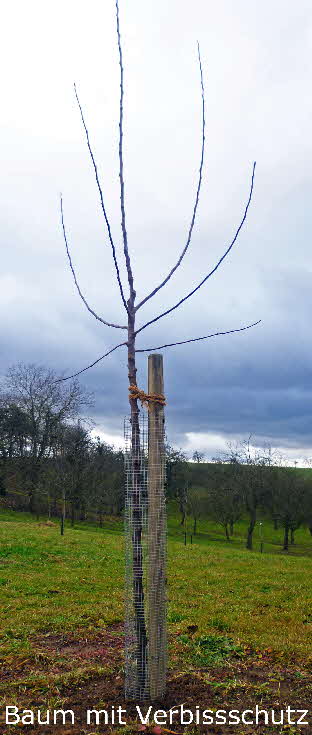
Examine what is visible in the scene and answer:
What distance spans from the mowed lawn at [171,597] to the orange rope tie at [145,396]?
130 inches

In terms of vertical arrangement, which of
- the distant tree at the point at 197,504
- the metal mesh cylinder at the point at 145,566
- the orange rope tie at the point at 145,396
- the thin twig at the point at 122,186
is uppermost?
the thin twig at the point at 122,186

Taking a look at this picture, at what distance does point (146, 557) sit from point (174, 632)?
137 inches

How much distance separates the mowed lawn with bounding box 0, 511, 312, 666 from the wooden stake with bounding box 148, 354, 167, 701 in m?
1.30

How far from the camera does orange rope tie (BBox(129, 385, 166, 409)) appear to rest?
18.5ft

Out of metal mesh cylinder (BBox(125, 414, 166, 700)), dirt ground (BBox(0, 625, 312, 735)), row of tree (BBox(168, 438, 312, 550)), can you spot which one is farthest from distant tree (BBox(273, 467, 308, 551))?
metal mesh cylinder (BBox(125, 414, 166, 700))

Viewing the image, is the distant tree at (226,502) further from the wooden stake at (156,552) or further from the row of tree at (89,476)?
the wooden stake at (156,552)

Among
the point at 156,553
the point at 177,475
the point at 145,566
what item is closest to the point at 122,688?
the point at 145,566

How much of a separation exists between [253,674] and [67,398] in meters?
45.0

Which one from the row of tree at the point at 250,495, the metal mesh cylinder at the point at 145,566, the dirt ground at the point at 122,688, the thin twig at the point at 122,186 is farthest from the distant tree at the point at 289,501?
the thin twig at the point at 122,186

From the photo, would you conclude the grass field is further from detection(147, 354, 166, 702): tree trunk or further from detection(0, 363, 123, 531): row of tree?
detection(0, 363, 123, 531): row of tree

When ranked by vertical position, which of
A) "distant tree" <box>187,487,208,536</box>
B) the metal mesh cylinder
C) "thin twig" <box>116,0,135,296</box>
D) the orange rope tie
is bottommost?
"distant tree" <box>187,487,208,536</box>

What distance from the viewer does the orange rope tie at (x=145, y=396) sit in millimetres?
5637

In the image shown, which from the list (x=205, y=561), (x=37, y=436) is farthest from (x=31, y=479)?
(x=205, y=561)

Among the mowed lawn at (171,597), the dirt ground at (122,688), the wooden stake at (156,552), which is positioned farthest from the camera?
the mowed lawn at (171,597)
